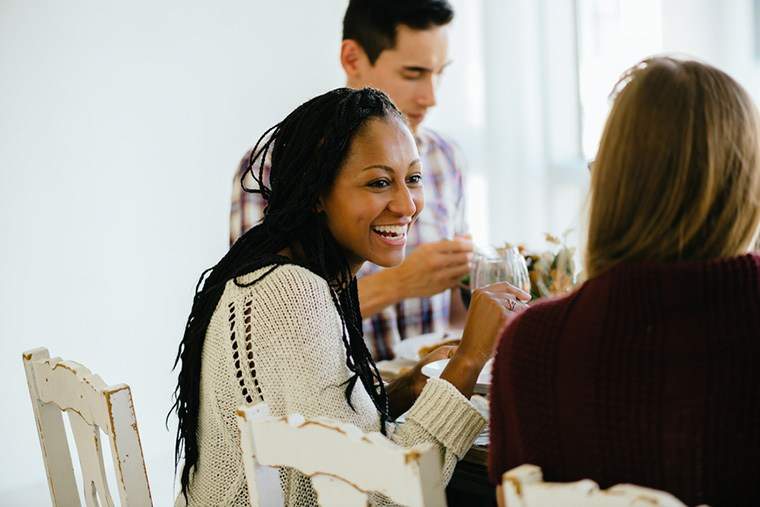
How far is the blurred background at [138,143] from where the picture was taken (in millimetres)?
2480

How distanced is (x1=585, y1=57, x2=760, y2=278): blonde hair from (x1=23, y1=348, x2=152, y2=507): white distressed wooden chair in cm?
65

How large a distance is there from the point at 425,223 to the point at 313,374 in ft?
4.17

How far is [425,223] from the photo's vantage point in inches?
94.0

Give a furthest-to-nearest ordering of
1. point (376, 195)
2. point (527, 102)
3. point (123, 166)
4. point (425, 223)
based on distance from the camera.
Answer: point (527, 102) < point (123, 166) < point (425, 223) < point (376, 195)

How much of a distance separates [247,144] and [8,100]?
81 cm

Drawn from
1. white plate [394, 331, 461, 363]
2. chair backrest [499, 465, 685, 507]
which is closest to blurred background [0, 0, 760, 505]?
white plate [394, 331, 461, 363]

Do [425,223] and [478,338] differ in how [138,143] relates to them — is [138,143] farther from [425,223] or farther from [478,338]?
[478,338]

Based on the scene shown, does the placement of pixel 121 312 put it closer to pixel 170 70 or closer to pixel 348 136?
pixel 170 70

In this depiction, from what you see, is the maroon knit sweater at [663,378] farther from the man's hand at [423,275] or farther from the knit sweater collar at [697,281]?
the man's hand at [423,275]

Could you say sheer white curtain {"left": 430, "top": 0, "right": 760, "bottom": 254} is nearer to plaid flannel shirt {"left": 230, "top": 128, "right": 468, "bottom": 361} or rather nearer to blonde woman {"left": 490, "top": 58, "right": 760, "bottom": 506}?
plaid flannel shirt {"left": 230, "top": 128, "right": 468, "bottom": 361}

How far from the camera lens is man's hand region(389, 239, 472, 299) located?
77.6 inches

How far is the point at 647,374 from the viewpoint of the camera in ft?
2.84

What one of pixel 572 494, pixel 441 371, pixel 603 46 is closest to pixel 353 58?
pixel 441 371

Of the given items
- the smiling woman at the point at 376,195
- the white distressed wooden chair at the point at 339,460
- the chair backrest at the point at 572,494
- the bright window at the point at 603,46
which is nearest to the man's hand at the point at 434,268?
the smiling woman at the point at 376,195
